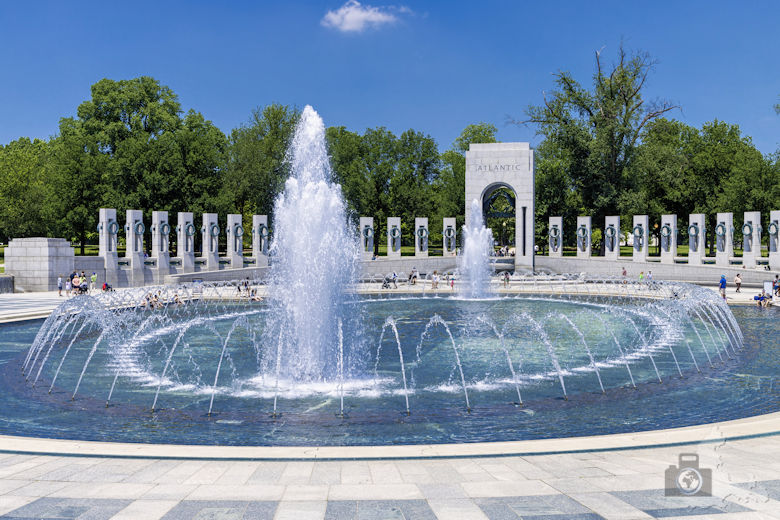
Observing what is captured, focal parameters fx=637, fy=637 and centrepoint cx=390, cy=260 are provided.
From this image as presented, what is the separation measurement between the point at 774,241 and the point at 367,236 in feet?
87.5

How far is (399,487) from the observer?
6.88 metres

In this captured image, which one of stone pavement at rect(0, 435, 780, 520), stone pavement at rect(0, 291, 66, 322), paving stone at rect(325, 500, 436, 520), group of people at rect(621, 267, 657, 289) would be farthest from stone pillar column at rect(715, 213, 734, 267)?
paving stone at rect(325, 500, 436, 520)

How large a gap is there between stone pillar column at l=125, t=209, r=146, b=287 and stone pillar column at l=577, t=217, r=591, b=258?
1209 inches

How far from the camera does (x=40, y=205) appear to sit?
5700cm

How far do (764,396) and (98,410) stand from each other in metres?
12.2

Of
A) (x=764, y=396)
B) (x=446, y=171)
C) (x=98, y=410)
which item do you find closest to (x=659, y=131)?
(x=446, y=171)

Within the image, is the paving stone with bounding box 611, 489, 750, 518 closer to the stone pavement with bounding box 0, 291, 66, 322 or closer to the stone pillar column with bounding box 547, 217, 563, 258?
the stone pavement with bounding box 0, 291, 66, 322

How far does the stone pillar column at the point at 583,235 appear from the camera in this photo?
47.4 m

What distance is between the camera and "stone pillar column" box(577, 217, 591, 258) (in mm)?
47406

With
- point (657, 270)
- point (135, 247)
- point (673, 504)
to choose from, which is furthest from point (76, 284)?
point (657, 270)

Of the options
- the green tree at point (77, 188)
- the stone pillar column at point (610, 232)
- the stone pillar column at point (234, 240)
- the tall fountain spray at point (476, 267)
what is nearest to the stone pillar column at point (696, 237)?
the stone pillar column at point (610, 232)

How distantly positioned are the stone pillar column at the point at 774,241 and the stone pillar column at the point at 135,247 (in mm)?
38051

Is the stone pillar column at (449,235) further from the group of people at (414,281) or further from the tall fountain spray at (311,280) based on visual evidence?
the tall fountain spray at (311,280)

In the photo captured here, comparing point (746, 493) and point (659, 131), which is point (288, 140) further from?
point (746, 493)
